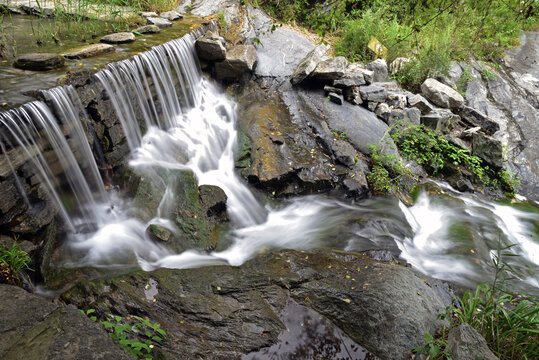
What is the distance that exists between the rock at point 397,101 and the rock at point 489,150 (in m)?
1.89

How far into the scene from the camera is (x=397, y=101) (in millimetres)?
8508

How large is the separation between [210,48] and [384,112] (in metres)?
4.55

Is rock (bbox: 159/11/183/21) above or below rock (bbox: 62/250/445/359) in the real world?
above

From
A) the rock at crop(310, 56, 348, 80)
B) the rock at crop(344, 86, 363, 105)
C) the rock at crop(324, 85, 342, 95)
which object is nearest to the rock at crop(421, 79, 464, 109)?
the rock at crop(344, 86, 363, 105)

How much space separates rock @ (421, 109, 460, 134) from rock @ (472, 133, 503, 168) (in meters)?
0.81

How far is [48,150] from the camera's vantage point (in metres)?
3.96

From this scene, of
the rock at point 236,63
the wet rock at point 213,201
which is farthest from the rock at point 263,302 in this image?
the rock at point 236,63

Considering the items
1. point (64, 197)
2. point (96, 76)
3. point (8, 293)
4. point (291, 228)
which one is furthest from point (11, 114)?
point (291, 228)

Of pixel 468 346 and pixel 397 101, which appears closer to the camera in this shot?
pixel 468 346

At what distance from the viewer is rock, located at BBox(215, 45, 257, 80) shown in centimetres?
797

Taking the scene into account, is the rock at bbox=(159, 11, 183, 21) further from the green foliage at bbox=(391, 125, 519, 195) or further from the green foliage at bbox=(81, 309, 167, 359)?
the green foliage at bbox=(81, 309, 167, 359)

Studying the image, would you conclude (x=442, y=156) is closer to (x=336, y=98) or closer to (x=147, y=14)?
(x=336, y=98)

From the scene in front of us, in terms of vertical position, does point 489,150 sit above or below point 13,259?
below

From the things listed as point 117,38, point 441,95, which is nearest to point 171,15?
point 117,38
